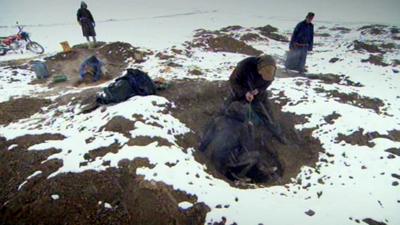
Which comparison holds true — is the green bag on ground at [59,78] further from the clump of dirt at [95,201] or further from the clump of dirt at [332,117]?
the clump of dirt at [332,117]

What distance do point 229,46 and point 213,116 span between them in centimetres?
644

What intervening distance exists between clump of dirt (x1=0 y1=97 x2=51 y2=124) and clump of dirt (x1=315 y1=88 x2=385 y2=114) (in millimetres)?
6961

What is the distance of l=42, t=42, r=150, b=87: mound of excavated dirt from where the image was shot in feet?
27.1

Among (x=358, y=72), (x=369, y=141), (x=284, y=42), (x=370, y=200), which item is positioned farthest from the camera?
(x=284, y=42)

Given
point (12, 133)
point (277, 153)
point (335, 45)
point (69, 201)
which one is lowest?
point (277, 153)

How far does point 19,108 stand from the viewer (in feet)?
19.6

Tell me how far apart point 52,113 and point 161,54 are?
4.93m

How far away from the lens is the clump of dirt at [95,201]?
308cm

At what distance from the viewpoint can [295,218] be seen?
3.09m

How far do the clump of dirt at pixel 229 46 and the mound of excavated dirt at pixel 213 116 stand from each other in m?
4.59

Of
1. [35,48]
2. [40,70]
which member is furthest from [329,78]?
[35,48]

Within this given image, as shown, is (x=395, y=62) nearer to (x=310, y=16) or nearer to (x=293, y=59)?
(x=293, y=59)

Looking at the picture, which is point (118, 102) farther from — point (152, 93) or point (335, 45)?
point (335, 45)

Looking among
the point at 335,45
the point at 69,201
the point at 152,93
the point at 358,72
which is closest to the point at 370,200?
the point at 69,201
